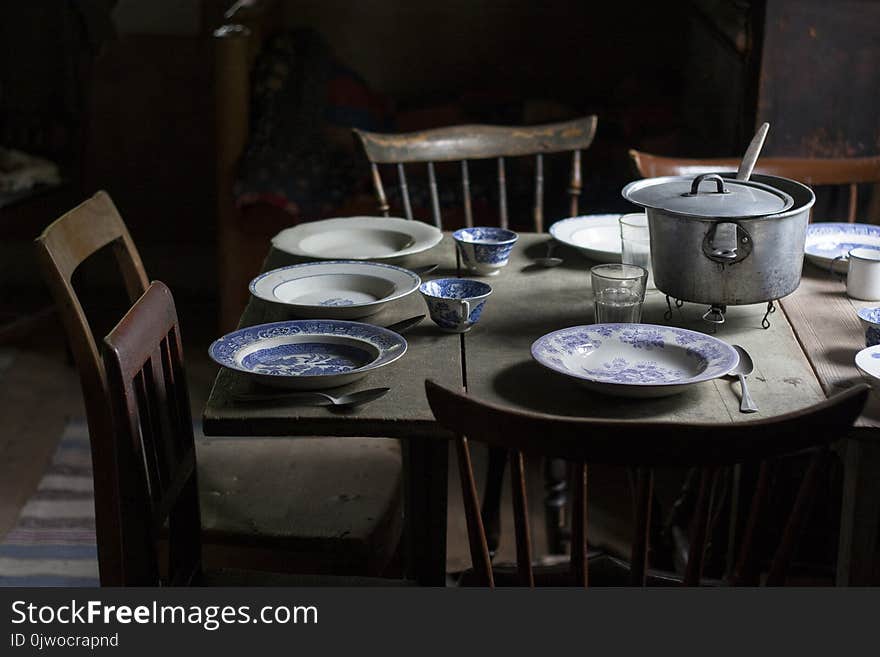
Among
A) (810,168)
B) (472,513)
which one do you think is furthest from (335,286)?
(810,168)

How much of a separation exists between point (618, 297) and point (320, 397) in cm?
44

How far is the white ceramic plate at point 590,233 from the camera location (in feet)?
6.07

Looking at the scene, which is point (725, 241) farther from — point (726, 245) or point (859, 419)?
point (859, 419)

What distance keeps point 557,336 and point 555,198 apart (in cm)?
200

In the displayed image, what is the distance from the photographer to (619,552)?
2318mm

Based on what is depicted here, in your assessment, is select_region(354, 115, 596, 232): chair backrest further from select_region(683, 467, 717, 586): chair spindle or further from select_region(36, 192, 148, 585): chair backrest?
select_region(683, 467, 717, 586): chair spindle

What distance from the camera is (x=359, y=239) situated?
6.37 ft

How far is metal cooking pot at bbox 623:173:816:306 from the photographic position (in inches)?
53.9

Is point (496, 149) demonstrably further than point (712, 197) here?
Yes

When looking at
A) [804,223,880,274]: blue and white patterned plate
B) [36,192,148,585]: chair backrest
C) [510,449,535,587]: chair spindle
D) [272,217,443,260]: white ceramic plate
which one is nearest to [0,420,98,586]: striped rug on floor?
[36,192,148,585]: chair backrest

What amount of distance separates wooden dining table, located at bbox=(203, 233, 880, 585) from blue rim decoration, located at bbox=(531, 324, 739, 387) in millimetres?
27

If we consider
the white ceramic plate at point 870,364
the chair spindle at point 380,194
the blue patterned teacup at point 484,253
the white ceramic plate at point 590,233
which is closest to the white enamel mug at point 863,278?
the white ceramic plate at point 870,364

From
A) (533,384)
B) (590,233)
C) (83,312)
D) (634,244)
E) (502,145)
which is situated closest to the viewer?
(533,384)

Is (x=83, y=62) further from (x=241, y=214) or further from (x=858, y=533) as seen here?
(x=858, y=533)
